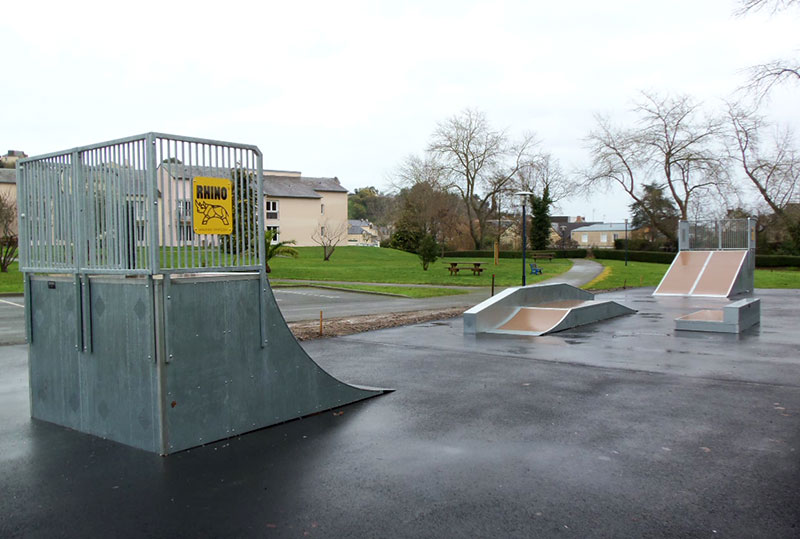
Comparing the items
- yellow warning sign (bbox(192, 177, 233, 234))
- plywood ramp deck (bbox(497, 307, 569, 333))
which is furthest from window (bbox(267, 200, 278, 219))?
yellow warning sign (bbox(192, 177, 233, 234))

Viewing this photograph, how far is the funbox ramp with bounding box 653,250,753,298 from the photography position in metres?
25.0

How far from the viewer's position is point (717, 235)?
30500 mm

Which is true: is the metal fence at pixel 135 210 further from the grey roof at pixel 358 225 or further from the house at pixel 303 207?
the grey roof at pixel 358 225

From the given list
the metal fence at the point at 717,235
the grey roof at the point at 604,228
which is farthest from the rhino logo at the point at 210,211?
the grey roof at the point at 604,228

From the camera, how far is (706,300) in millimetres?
22656

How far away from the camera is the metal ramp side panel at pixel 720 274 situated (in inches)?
977

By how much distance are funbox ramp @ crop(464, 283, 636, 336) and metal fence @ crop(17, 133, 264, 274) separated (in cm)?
790

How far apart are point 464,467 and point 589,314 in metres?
10.7

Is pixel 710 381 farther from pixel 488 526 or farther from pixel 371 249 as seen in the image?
pixel 371 249

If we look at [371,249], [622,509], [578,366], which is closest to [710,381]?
[578,366]

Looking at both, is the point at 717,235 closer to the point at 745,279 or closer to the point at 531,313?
the point at 745,279

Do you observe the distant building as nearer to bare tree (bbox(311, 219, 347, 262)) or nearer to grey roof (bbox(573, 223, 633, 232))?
bare tree (bbox(311, 219, 347, 262))

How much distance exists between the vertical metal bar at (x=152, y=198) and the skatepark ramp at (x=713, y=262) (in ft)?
75.8

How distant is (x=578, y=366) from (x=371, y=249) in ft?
190
